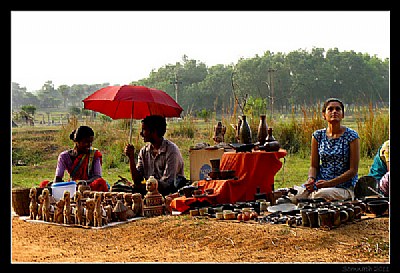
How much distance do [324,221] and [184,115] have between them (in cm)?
957

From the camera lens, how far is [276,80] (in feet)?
75.1

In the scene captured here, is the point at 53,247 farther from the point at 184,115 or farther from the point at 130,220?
the point at 184,115

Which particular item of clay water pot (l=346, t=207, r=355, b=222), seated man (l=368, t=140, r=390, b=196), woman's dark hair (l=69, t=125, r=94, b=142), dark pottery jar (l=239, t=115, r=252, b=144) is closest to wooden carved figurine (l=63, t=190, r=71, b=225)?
woman's dark hair (l=69, t=125, r=94, b=142)

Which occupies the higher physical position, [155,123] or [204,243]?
[155,123]

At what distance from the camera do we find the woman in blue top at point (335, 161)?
6008 mm

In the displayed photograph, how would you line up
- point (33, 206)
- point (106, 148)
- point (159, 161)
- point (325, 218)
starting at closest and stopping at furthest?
point (325, 218)
point (33, 206)
point (159, 161)
point (106, 148)

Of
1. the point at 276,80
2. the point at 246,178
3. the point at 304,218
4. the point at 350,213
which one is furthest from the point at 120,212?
the point at 276,80

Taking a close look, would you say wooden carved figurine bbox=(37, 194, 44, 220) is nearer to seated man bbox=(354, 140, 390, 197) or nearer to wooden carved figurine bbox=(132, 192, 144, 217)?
wooden carved figurine bbox=(132, 192, 144, 217)

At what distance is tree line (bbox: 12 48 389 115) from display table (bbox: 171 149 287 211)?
Result: 1473 cm

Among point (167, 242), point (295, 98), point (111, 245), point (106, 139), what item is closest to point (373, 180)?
point (167, 242)

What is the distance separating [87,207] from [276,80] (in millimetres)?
18169

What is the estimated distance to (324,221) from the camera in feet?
16.4

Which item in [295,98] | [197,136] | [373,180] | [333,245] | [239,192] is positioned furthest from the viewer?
[295,98]

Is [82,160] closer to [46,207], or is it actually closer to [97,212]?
[46,207]
